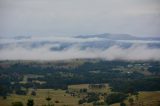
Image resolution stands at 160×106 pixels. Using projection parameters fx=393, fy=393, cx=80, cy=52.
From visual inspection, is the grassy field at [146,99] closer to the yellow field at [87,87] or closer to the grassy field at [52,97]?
the grassy field at [52,97]

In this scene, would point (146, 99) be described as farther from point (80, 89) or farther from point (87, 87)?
point (87, 87)

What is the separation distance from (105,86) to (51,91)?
5.30 metres

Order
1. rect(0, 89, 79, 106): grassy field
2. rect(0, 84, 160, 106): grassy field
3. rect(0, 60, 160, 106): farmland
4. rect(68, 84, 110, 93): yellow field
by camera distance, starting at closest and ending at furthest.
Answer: rect(0, 84, 160, 106): grassy field → rect(0, 89, 79, 106): grassy field → rect(0, 60, 160, 106): farmland → rect(68, 84, 110, 93): yellow field

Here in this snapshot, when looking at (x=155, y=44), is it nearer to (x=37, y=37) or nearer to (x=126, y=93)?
(x=37, y=37)

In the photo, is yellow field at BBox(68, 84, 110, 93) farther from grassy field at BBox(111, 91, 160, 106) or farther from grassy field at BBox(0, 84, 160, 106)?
grassy field at BBox(111, 91, 160, 106)

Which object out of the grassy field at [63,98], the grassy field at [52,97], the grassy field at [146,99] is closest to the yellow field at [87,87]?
the grassy field at [63,98]

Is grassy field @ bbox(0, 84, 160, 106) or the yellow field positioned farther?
the yellow field

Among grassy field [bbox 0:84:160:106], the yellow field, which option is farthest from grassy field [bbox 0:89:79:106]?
the yellow field

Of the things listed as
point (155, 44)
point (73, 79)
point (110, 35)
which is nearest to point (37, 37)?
point (110, 35)

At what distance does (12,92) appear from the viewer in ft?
110

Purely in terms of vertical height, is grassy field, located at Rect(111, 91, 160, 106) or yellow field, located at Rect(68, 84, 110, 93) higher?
yellow field, located at Rect(68, 84, 110, 93)

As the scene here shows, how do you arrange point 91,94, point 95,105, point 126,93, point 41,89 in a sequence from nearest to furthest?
point 95,105
point 126,93
point 91,94
point 41,89

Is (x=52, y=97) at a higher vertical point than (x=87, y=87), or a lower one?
lower

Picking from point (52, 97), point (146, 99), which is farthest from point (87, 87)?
point (146, 99)
